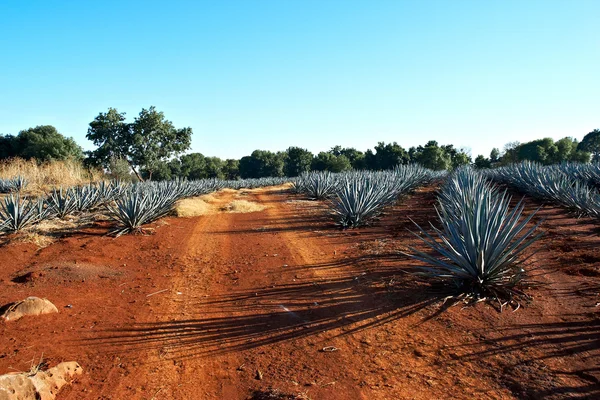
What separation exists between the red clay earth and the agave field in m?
0.02

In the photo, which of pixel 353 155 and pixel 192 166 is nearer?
pixel 192 166

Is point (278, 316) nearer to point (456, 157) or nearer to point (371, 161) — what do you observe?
point (371, 161)

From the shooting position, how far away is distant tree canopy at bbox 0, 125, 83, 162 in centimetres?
3347

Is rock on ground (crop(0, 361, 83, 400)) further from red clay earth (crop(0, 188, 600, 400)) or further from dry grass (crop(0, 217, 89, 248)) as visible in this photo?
dry grass (crop(0, 217, 89, 248))

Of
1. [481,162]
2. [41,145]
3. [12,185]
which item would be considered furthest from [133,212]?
[481,162]

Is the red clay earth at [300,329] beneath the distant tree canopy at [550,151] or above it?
beneath

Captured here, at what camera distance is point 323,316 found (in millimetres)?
4047

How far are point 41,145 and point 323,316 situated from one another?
37.9 meters

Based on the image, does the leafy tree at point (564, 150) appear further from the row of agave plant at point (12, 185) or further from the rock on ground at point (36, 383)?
the rock on ground at point (36, 383)

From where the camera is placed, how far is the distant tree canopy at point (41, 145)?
33.5 m

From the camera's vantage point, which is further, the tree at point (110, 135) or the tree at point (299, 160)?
the tree at point (299, 160)

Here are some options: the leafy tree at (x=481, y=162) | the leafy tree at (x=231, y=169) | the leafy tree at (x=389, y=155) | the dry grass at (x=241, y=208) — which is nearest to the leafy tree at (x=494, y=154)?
the leafy tree at (x=481, y=162)

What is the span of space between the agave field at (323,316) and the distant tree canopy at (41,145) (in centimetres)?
2858

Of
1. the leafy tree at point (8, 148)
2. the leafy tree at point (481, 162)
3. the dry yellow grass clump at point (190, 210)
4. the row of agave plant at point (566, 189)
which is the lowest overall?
the dry yellow grass clump at point (190, 210)
